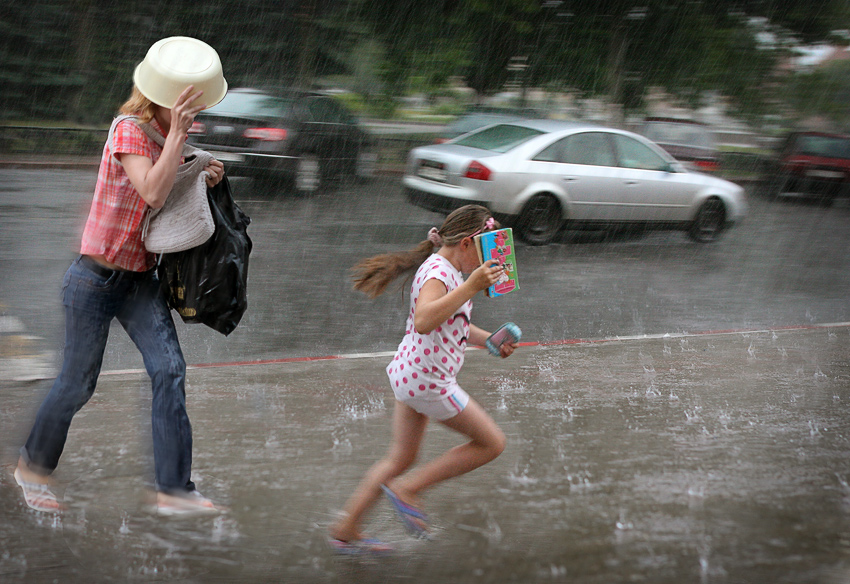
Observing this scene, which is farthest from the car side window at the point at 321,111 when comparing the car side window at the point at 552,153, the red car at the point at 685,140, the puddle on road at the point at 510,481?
the puddle on road at the point at 510,481

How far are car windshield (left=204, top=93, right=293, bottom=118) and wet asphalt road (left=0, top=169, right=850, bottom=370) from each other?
42.7 inches

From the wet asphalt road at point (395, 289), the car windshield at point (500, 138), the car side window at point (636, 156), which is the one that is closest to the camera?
the wet asphalt road at point (395, 289)

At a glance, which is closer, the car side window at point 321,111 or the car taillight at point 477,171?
the car taillight at point 477,171

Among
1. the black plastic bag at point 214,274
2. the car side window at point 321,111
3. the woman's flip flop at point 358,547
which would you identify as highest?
the black plastic bag at point 214,274

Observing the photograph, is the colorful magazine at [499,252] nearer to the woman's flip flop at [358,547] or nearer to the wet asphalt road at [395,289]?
the woman's flip flop at [358,547]

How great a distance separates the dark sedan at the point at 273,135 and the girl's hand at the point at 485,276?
9.18m

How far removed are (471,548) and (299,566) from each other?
2.24ft

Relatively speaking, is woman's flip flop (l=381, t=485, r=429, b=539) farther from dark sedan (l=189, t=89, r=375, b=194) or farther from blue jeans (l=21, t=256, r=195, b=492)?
dark sedan (l=189, t=89, r=375, b=194)

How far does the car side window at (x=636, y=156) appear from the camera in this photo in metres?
11.5

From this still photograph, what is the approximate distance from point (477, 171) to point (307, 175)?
3562mm

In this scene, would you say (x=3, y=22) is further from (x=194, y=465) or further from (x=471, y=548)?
(x=471, y=548)

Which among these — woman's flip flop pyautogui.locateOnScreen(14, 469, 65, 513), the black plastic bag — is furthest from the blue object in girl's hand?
woman's flip flop pyautogui.locateOnScreen(14, 469, 65, 513)

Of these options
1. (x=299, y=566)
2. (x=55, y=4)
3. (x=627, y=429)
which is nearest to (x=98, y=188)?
(x=299, y=566)

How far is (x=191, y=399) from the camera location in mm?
5289
